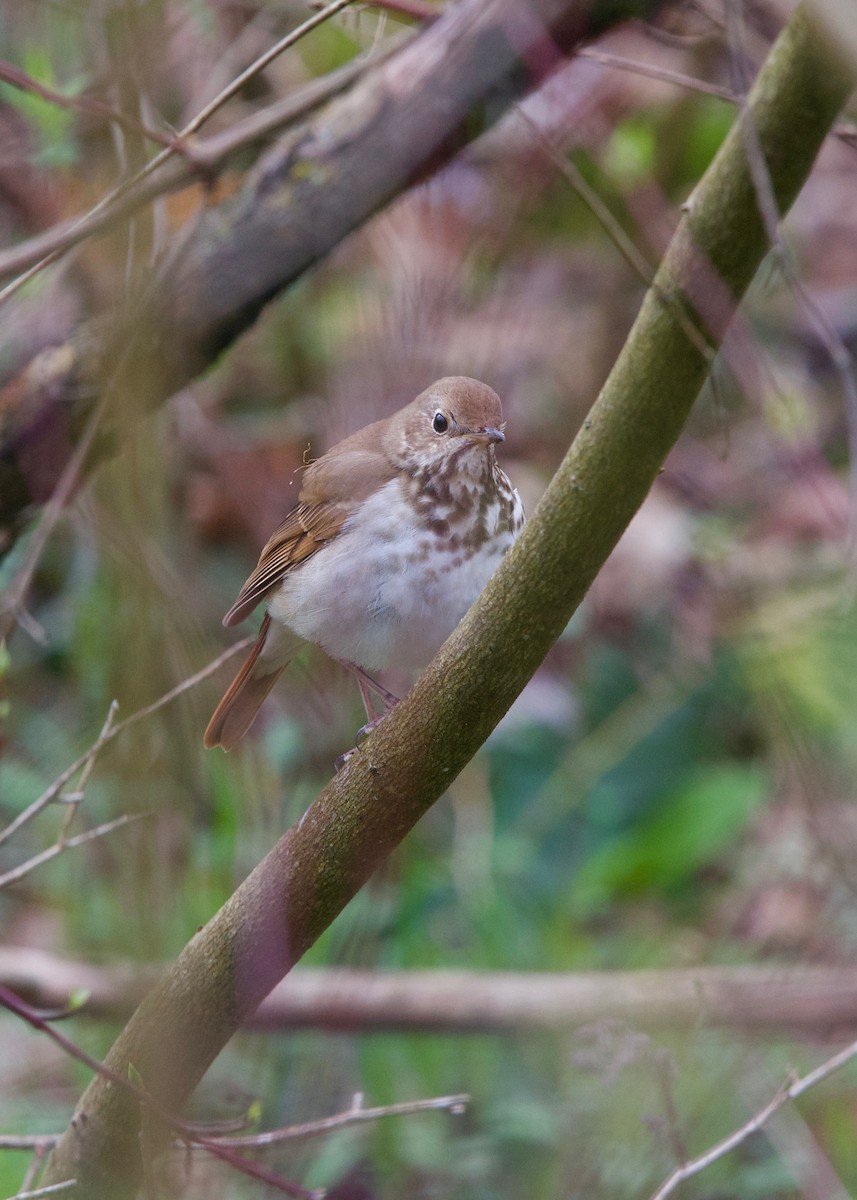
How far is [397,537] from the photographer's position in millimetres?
2037

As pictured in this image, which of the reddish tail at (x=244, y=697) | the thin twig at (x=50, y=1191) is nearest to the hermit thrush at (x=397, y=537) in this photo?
the reddish tail at (x=244, y=697)

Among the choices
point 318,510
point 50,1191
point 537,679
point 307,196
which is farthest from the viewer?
point 537,679

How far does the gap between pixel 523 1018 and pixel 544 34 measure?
7.34 feet

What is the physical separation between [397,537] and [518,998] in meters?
1.68

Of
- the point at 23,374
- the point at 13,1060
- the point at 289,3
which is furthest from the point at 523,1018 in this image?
the point at 289,3

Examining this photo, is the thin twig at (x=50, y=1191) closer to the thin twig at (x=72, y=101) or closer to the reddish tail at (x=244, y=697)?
the reddish tail at (x=244, y=697)

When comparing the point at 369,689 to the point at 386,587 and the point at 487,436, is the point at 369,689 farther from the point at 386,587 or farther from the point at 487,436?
the point at 487,436

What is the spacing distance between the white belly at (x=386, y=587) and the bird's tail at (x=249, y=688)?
0.39ft

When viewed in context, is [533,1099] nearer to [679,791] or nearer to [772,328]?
[679,791]

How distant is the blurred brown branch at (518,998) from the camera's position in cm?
310

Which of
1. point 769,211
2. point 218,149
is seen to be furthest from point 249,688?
point 769,211

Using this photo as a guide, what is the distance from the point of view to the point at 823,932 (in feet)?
12.4

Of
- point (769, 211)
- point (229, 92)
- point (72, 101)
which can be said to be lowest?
point (769, 211)

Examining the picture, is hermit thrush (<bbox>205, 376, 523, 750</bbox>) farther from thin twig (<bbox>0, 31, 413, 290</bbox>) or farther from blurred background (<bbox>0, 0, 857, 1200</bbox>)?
thin twig (<bbox>0, 31, 413, 290</bbox>)
